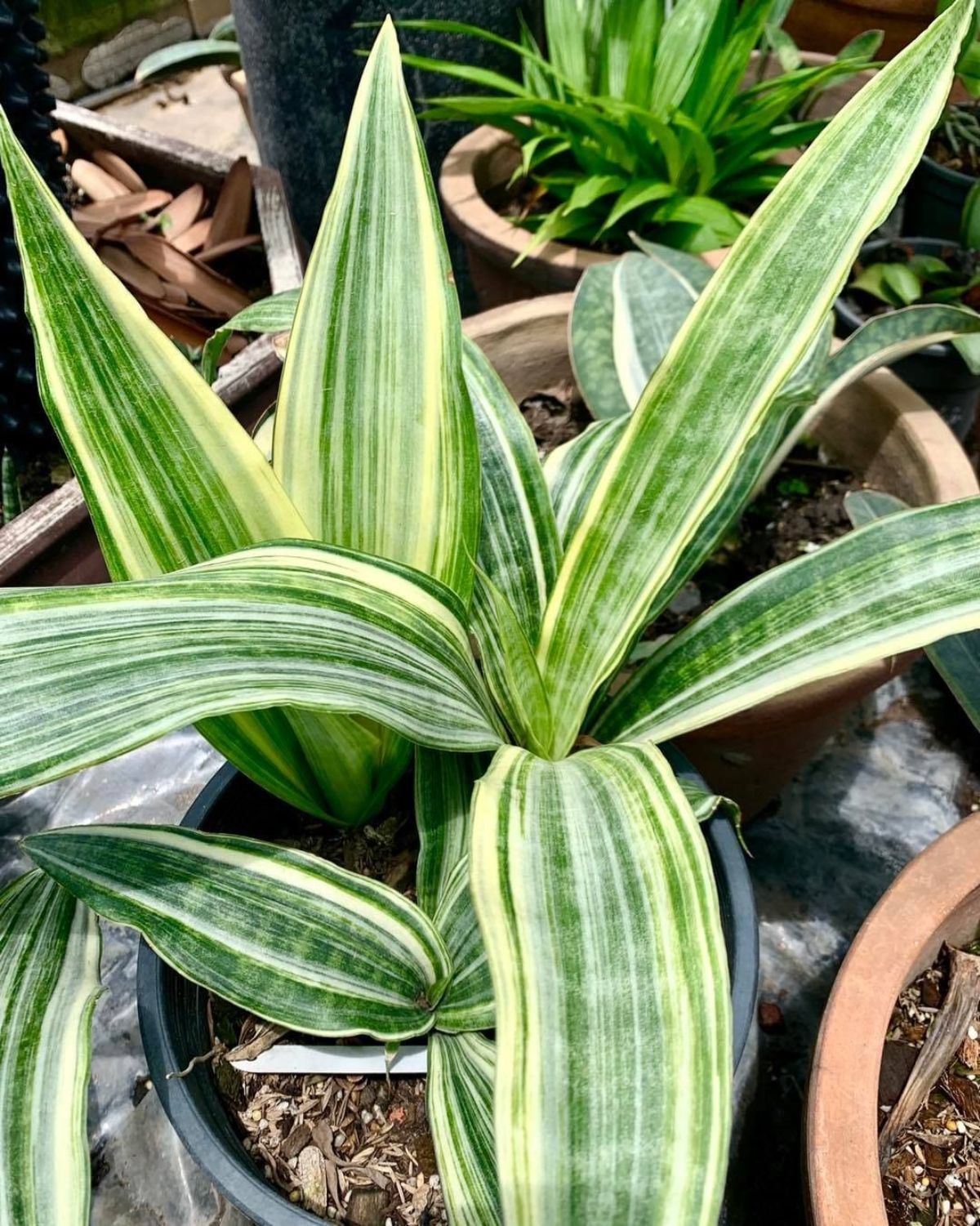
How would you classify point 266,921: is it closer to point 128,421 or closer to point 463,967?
point 463,967

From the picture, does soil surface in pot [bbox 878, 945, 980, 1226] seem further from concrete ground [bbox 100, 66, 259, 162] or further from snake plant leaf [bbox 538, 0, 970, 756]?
concrete ground [bbox 100, 66, 259, 162]

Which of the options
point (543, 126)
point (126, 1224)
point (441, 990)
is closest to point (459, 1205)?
point (441, 990)

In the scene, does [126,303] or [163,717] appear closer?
[163,717]

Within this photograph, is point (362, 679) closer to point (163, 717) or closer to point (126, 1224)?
point (163, 717)

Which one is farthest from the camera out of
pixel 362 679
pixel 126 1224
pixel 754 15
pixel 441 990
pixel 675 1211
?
pixel 754 15

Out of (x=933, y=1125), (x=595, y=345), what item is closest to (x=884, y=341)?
(x=595, y=345)

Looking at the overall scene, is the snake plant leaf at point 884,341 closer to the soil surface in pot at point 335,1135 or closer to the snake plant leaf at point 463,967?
the snake plant leaf at point 463,967

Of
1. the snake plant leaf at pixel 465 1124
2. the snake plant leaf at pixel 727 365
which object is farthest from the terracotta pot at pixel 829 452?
the snake plant leaf at pixel 465 1124
